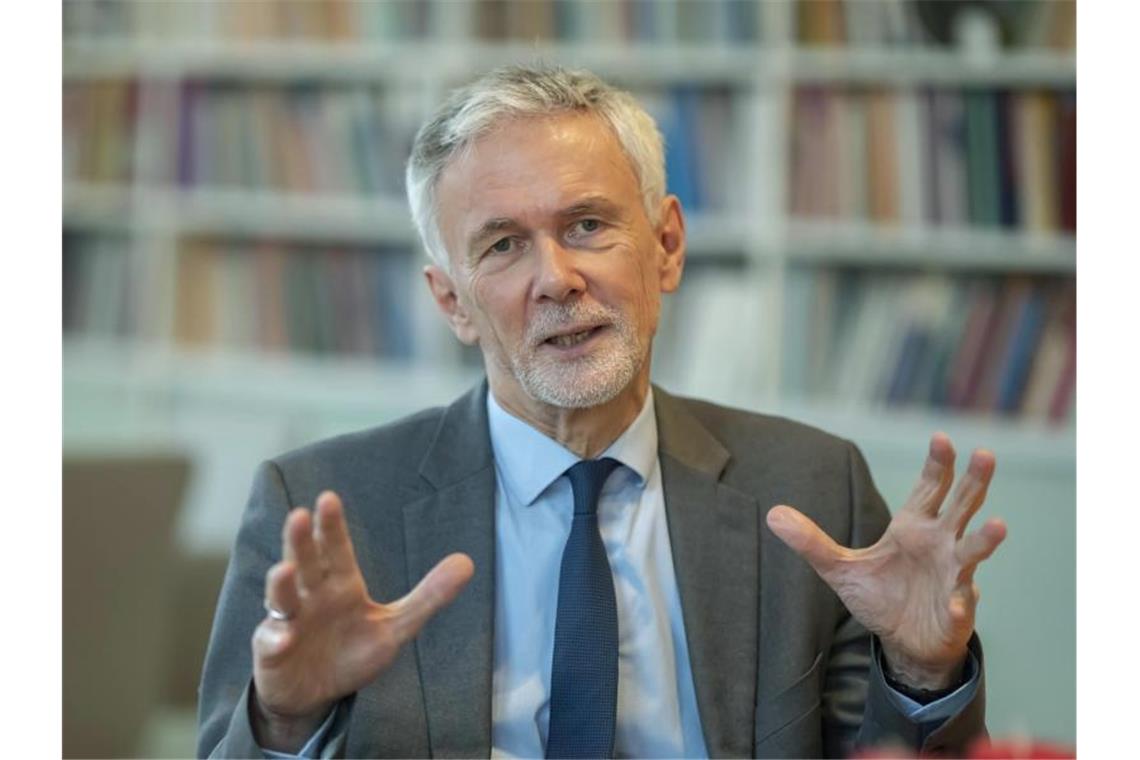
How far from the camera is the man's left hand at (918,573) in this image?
1.45 m

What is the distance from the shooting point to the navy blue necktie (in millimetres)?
1604

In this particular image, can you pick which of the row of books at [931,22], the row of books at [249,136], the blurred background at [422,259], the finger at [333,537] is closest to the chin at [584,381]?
the finger at [333,537]

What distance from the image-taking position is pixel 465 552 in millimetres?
1687

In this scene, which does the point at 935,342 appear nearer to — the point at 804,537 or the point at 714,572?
the point at 714,572

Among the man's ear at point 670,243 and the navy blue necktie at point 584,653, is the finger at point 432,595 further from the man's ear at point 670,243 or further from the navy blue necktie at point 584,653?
the man's ear at point 670,243

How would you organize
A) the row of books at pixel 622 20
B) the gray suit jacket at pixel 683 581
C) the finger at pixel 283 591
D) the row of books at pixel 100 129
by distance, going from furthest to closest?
1. the row of books at pixel 100 129
2. the row of books at pixel 622 20
3. the gray suit jacket at pixel 683 581
4. the finger at pixel 283 591

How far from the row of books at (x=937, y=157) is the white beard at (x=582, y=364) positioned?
1.92 meters

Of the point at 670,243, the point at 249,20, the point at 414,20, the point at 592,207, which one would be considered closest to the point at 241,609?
the point at 592,207

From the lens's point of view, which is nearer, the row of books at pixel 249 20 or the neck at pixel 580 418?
the neck at pixel 580 418

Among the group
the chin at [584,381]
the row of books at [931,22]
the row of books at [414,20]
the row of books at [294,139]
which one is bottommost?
the chin at [584,381]

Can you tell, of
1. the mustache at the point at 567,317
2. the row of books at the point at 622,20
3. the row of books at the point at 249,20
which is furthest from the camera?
the row of books at the point at 249,20

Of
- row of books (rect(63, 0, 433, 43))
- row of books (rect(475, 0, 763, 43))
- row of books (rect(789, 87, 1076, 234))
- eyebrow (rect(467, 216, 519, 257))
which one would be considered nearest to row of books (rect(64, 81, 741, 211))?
row of books (rect(63, 0, 433, 43))

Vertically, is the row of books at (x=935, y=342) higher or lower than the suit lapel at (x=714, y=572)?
higher

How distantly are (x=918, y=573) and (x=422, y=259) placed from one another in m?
2.53
